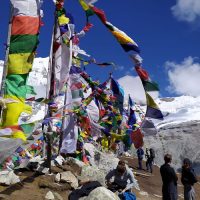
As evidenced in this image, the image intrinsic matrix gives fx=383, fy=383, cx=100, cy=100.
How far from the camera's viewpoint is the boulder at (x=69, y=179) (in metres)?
12.9

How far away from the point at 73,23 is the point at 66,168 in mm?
5425

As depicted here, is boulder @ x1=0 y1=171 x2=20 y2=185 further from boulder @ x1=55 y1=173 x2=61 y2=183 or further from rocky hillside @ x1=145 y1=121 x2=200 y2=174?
rocky hillside @ x1=145 y1=121 x2=200 y2=174

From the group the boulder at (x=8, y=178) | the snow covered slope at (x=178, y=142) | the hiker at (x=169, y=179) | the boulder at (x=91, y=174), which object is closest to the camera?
the hiker at (x=169, y=179)

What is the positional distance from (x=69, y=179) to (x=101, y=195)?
340cm

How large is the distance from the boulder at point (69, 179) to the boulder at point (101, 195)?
2.82 m

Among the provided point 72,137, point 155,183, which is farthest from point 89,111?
point 155,183

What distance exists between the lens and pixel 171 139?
270 ft

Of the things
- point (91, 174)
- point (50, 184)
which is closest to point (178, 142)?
point (91, 174)

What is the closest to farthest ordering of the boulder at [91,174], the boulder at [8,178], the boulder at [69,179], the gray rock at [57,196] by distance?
the gray rock at [57,196] < the boulder at [8,178] < the boulder at [69,179] < the boulder at [91,174]

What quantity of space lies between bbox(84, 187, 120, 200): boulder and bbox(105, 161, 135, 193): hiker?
198 mm

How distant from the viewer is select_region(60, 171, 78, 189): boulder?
1286 centimetres

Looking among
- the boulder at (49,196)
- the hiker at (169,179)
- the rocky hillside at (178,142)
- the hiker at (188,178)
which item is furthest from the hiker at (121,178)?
the rocky hillside at (178,142)

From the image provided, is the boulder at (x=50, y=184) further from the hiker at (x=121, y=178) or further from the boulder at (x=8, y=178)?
the hiker at (x=121, y=178)

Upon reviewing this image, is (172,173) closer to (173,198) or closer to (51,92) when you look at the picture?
(173,198)
